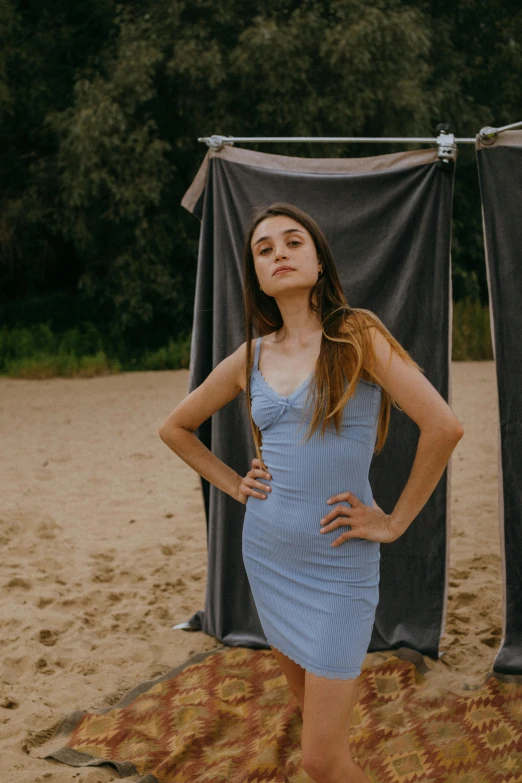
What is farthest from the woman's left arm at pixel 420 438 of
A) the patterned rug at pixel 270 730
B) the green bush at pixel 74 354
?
the green bush at pixel 74 354

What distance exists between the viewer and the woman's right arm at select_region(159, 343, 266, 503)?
2696 mm

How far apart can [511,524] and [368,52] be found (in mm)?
12147

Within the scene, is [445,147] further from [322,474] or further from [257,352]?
[322,474]

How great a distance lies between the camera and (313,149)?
1445 cm

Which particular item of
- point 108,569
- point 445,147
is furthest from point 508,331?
point 108,569

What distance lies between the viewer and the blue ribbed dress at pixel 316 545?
91.5 inches

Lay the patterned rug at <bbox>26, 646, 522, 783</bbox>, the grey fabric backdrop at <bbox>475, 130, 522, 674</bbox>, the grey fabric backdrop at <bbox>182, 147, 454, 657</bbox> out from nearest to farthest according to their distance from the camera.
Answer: the patterned rug at <bbox>26, 646, 522, 783</bbox> < the grey fabric backdrop at <bbox>475, 130, 522, 674</bbox> < the grey fabric backdrop at <bbox>182, 147, 454, 657</bbox>

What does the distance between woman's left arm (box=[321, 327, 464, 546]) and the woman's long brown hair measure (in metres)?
0.04

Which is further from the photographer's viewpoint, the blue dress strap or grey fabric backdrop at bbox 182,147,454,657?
grey fabric backdrop at bbox 182,147,454,657

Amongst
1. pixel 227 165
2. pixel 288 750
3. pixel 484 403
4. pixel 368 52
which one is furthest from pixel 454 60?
pixel 288 750

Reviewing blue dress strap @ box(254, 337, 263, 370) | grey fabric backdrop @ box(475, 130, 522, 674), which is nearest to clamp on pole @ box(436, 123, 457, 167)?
grey fabric backdrop @ box(475, 130, 522, 674)

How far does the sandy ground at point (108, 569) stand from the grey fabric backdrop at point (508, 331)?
1.36 feet

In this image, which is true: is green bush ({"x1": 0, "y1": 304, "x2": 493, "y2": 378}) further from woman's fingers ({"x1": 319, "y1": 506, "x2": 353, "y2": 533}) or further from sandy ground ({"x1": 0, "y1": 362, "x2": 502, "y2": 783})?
woman's fingers ({"x1": 319, "y1": 506, "x2": 353, "y2": 533})

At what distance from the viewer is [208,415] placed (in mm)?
2834
